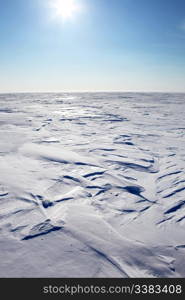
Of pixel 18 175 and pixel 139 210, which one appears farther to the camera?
pixel 18 175

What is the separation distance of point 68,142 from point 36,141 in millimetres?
975

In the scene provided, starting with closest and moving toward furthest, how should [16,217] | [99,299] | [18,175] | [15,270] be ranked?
[99,299], [15,270], [16,217], [18,175]

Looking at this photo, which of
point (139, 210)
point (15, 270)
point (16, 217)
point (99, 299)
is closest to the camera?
point (99, 299)

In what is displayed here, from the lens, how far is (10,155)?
5246 millimetres

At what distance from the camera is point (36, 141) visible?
6.70 meters

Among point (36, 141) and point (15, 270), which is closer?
point (15, 270)

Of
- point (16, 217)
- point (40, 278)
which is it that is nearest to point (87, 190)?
point (16, 217)

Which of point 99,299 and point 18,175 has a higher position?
point 18,175

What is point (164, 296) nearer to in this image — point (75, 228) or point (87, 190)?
point (75, 228)

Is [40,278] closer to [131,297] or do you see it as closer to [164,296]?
[131,297]

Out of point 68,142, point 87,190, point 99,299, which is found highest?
point 68,142

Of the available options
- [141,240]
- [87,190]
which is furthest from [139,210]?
[87,190]

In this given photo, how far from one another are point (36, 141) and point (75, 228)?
4451mm

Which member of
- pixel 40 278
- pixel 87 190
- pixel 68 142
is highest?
pixel 68 142
